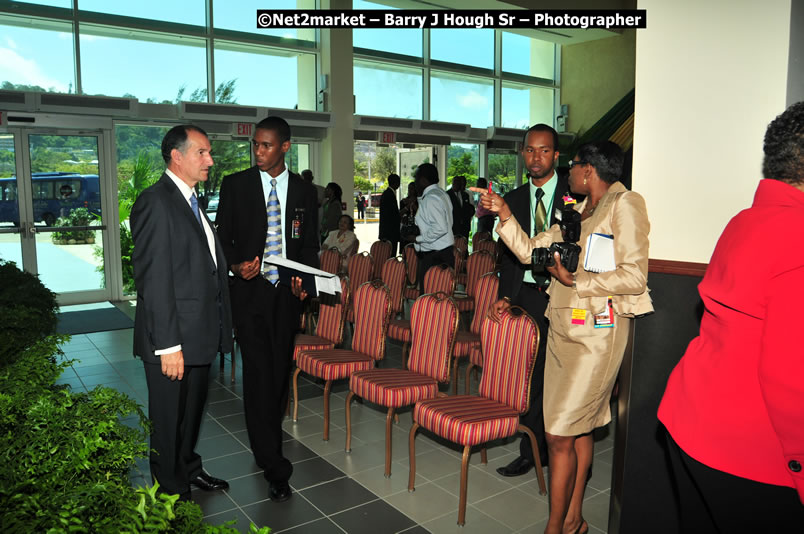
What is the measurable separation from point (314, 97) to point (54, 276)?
5.25 m

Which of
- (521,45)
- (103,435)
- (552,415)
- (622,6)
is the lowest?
(552,415)

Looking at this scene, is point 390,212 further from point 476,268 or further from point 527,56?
point 527,56

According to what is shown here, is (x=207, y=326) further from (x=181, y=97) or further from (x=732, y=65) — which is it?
(x=181, y=97)

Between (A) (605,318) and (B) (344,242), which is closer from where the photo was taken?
(A) (605,318)

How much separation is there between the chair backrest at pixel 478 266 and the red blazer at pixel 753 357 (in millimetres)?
4441

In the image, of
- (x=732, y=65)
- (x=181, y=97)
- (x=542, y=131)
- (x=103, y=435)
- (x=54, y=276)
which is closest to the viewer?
(x=103, y=435)

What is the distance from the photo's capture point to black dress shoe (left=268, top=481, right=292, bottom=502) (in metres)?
3.18

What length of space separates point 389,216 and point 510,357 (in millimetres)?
6856

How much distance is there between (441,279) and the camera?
5.18 metres

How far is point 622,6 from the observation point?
1454 centimetres

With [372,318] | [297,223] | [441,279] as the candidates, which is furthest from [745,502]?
[441,279]

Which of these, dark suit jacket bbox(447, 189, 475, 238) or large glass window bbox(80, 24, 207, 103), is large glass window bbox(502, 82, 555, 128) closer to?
dark suit jacket bbox(447, 189, 475, 238)

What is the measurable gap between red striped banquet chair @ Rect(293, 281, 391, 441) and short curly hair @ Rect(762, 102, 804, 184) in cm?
274

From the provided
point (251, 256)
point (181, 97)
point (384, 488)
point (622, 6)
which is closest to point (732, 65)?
point (251, 256)
